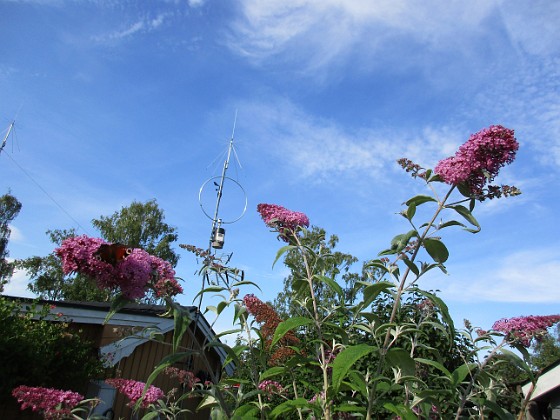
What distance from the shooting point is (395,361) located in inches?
67.2

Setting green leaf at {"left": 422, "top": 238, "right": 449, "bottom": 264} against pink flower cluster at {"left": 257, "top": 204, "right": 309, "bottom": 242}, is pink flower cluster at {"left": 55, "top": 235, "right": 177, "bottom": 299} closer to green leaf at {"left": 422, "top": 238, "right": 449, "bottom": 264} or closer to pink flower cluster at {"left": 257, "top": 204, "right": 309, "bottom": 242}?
pink flower cluster at {"left": 257, "top": 204, "right": 309, "bottom": 242}

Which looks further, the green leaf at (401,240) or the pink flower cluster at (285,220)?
the pink flower cluster at (285,220)

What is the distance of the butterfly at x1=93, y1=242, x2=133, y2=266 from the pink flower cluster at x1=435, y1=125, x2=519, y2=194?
1404 millimetres

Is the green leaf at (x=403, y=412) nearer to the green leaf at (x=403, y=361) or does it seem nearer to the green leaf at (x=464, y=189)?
the green leaf at (x=403, y=361)

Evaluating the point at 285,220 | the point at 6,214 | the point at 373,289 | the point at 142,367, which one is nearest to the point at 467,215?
the point at 373,289

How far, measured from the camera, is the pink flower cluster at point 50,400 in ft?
7.26

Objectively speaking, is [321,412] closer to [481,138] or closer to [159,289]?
[159,289]

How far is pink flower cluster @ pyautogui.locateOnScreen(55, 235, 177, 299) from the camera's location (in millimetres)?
1648

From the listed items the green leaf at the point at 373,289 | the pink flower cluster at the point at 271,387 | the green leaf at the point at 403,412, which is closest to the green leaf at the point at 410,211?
the green leaf at the point at 373,289

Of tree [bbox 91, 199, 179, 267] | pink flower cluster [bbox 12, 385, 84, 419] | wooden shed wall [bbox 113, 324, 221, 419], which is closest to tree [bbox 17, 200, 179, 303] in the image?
tree [bbox 91, 199, 179, 267]

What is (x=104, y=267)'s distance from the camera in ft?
5.44

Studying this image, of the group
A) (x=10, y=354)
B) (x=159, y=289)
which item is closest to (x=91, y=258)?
(x=159, y=289)

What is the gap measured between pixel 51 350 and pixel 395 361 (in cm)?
513

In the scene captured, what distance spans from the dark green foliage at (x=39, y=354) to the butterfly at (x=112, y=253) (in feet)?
13.7
